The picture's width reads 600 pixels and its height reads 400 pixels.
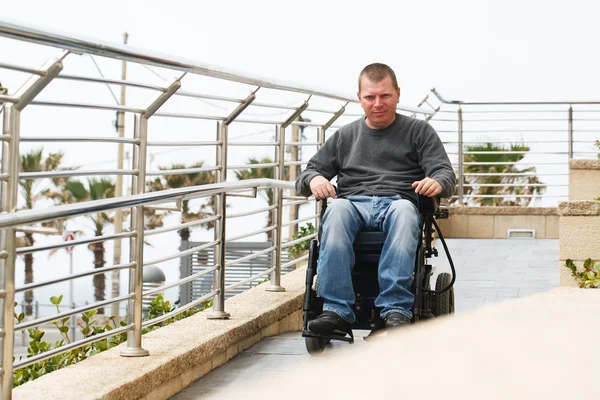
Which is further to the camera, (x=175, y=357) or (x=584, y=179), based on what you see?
(x=584, y=179)

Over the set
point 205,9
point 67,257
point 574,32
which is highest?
point 205,9

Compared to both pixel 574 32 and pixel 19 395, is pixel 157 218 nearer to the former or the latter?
pixel 574 32

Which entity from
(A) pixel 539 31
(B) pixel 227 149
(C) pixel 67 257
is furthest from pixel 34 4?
(B) pixel 227 149

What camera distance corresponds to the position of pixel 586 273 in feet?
19.7

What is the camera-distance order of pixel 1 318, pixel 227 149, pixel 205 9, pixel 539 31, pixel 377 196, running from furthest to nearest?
pixel 205 9
pixel 539 31
pixel 227 149
pixel 377 196
pixel 1 318

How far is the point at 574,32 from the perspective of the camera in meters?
16.6

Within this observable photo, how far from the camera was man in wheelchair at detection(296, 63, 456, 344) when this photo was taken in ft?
13.3

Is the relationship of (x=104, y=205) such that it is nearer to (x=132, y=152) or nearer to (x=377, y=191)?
(x=132, y=152)

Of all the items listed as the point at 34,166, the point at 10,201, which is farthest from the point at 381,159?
the point at 34,166

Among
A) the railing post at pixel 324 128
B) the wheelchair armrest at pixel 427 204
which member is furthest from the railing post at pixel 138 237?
the railing post at pixel 324 128

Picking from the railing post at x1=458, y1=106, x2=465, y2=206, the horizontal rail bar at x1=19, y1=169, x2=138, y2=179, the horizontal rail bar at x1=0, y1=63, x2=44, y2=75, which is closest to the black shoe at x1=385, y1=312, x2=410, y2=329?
the horizontal rail bar at x1=19, y1=169, x2=138, y2=179

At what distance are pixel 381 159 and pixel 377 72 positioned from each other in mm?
383

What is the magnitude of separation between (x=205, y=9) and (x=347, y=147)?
80.7 ft

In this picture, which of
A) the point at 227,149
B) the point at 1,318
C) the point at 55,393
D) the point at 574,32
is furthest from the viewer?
the point at 574,32
